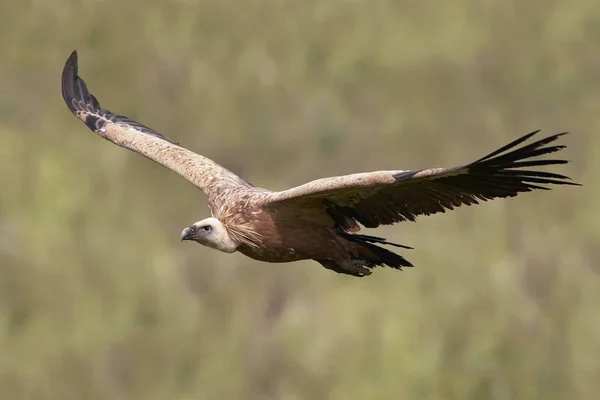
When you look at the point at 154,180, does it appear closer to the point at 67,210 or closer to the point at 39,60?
the point at 67,210

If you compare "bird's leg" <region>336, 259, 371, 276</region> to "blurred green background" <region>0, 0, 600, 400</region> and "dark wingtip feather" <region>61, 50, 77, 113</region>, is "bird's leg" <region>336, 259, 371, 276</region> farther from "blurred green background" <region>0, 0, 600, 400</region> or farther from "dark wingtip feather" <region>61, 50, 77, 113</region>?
"blurred green background" <region>0, 0, 600, 400</region>

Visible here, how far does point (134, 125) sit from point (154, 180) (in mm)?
12624

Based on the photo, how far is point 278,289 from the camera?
77.9 ft

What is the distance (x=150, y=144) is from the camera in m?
11.6

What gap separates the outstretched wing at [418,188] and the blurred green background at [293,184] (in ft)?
43.6

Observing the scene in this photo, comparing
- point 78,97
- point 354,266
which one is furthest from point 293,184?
point 354,266

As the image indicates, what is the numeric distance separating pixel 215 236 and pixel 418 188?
150 cm

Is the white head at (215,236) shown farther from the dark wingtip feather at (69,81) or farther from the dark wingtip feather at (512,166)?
the dark wingtip feather at (69,81)

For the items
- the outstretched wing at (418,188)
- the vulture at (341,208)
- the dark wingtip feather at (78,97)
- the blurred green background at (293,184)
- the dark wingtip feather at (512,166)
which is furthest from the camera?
the blurred green background at (293,184)

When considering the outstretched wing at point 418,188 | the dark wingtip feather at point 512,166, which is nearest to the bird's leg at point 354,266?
the outstretched wing at point 418,188

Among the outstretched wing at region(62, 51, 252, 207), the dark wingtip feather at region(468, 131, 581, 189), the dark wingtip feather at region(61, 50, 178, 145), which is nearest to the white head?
the outstretched wing at region(62, 51, 252, 207)

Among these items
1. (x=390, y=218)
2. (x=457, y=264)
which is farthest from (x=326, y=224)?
(x=457, y=264)

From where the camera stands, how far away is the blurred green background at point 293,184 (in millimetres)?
23172

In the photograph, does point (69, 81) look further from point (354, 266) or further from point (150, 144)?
point (354, 266)
